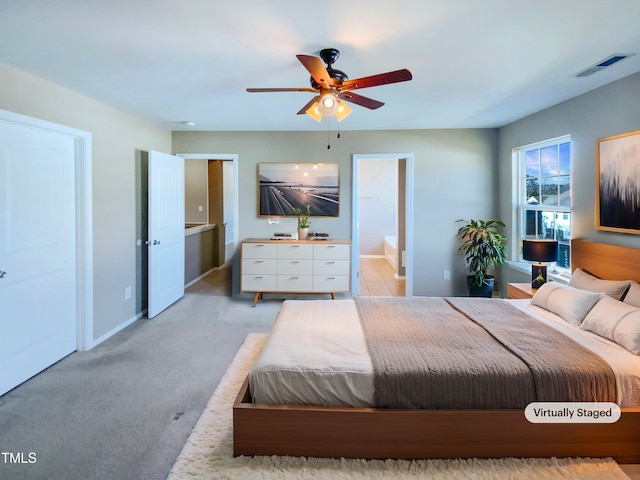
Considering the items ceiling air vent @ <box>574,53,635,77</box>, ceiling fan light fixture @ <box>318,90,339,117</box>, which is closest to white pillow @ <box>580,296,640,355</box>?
ceiling air vent @ <box>574,53,635,77</box>

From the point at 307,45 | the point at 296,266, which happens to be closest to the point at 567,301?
the point at 307,45

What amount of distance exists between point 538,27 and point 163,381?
11.3ft

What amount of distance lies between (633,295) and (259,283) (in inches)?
149

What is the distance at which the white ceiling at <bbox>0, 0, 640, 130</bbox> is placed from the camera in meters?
1.85

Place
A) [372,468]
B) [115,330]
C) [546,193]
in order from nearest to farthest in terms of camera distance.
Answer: [372,468] → [115,330] → [546,193]

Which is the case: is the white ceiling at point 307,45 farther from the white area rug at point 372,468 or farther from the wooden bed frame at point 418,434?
the white area rug at point 372,468

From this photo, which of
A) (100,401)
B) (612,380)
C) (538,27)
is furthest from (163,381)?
(538,27)

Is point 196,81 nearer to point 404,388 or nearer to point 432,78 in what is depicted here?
point 432,78

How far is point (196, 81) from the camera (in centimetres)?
292

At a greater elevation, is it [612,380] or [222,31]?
[222,31]

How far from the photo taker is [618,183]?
2.85 metres

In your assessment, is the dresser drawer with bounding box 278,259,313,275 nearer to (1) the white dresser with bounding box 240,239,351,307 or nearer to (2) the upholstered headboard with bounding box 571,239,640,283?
(1) the white dresser with bounding box 240,239,351,307

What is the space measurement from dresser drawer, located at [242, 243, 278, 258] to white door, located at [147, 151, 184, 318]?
0.93 m

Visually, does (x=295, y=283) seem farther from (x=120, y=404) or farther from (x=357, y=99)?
(x=357, y=99)
